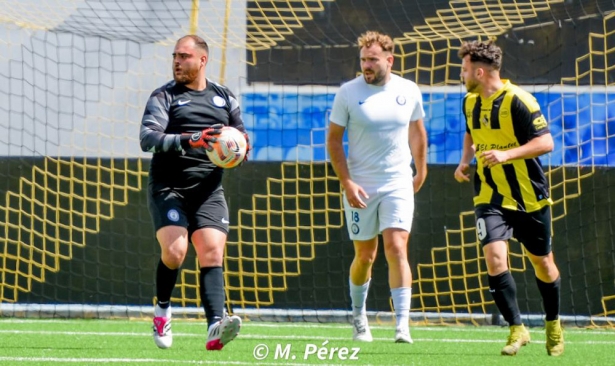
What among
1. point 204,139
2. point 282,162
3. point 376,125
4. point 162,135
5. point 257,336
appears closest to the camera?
point 204,139

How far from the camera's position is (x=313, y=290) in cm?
1034

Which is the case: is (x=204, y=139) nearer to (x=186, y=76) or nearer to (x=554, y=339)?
(x=186, y=76)

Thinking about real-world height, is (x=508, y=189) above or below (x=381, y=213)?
above

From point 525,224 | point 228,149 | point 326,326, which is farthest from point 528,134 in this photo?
point 326,326

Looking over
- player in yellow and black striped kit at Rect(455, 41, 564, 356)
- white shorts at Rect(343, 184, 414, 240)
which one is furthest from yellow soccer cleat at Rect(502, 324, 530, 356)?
white shorts at Rect(343, 184, 414, 240)

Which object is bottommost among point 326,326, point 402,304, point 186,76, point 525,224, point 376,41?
point 326,326

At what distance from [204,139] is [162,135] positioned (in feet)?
0.92

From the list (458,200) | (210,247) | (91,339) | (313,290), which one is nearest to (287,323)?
(313,290)

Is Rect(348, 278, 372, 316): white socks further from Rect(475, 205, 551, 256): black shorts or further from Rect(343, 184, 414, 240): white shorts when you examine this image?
Rect(475, 205, 551, 256): black shorts

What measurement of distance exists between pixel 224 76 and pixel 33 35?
1.80 m

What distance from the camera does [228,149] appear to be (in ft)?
22.3

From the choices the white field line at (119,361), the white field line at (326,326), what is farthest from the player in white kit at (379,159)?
the white field line at (119,361)

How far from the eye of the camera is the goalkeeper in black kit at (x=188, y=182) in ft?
23.0

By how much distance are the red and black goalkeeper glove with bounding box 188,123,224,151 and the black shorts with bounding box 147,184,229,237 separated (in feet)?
1.44
